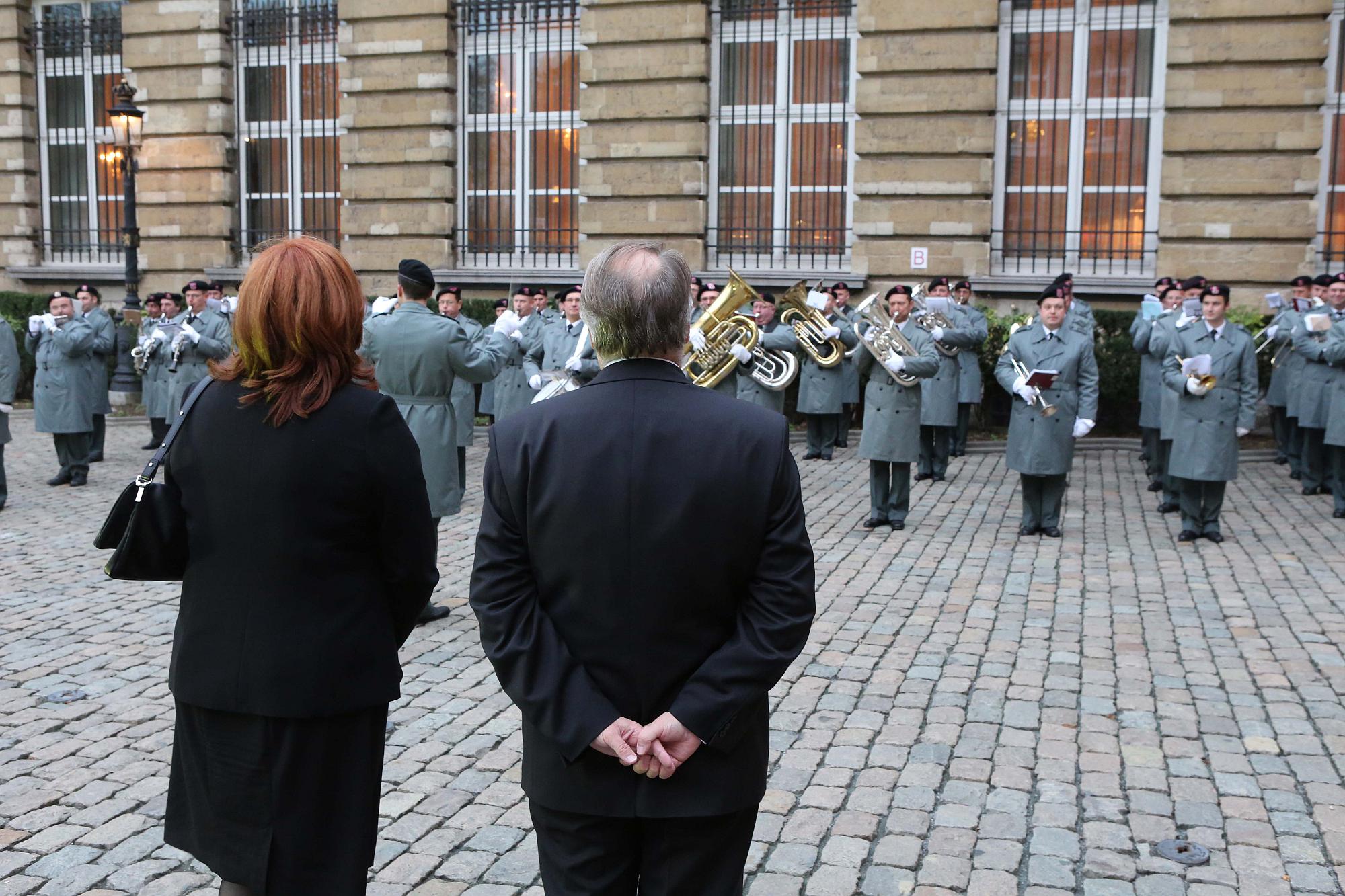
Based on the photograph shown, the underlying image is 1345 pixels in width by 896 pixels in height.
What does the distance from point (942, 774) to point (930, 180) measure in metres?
13.2

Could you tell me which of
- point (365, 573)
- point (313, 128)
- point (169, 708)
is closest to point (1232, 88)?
point (313, 128)

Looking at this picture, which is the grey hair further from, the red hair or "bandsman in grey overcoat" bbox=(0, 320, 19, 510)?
"bandsman in grey overcoat" bbox=(0, 320, 19, 510)

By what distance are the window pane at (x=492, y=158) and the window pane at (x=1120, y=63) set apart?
8.28m

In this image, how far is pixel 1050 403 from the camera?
34.1ft

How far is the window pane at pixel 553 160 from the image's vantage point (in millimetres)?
19641

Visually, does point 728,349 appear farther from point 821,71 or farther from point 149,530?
point 149,530

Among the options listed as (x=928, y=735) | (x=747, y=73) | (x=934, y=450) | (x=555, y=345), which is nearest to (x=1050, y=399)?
(x=934, y=450)

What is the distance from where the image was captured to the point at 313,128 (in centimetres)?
2103

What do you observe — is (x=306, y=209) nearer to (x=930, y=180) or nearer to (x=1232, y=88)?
(x=930, y=180)

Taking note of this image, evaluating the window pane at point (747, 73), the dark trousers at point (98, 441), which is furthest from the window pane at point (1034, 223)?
the dark trousers at point (98, 441)

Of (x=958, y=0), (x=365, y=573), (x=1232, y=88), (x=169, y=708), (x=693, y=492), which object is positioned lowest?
(x=169, y=708)

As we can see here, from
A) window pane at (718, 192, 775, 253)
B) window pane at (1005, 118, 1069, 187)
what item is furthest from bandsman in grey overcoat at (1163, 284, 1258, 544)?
window pane at (718, 192, 775, 253)

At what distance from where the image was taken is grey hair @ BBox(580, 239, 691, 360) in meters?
2.65

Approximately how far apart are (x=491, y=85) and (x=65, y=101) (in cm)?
817
